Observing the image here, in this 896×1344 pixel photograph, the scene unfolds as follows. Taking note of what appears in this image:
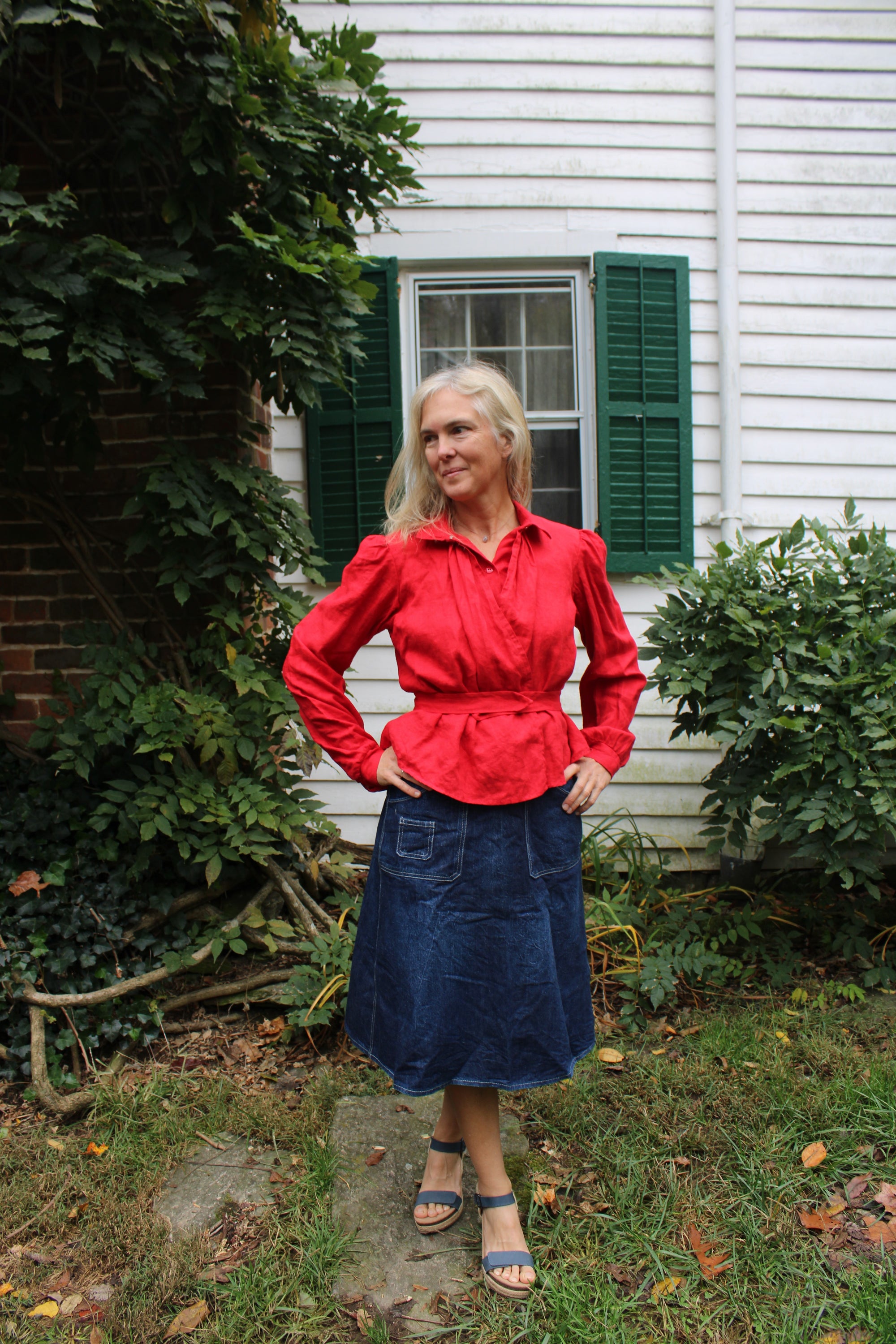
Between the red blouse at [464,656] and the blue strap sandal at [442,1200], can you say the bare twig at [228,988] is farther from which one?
the red blouse at [464,656]

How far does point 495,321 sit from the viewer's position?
4.41 metres

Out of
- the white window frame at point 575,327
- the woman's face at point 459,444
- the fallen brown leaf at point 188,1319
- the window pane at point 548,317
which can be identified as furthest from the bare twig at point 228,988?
the window pane at point 548,317

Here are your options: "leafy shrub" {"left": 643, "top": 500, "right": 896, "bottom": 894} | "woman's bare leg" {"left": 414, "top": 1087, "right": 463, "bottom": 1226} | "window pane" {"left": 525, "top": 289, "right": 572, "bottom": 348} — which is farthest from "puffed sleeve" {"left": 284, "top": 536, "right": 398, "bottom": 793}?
"window pane" {"left": 525, "top": 289, "right": 572, "bottom": 348}

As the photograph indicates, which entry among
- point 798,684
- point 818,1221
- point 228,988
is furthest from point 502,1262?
point 798,684

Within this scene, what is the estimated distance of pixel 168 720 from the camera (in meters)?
2.88

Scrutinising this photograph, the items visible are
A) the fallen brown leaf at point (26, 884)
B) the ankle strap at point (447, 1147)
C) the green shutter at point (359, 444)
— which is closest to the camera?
the ankle strap at point (447, 1147)

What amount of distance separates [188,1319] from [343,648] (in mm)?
1389

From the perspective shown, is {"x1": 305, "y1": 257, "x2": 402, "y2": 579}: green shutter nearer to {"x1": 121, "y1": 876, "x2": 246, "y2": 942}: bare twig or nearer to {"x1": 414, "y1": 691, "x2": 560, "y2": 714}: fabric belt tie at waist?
{"x1": 121, "y1": 876, "x2": 246, "y2": 942}: bare twig

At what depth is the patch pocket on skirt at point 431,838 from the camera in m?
1.83

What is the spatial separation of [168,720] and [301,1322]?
1663 millimetres

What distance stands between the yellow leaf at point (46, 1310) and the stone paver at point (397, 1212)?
58cm

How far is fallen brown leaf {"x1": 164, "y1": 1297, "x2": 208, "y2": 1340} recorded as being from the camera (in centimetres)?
182

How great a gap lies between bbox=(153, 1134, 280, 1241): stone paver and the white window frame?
2.99 m

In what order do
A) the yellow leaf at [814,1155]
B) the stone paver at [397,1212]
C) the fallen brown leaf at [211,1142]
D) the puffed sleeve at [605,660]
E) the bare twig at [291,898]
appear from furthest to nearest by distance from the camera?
the bare twig at [291,898], the fallen brown leaf at [211,1142], the yellow leaf at [814,1155], the puffed sleeve at [605,660], the stone paver at [397,1212]
